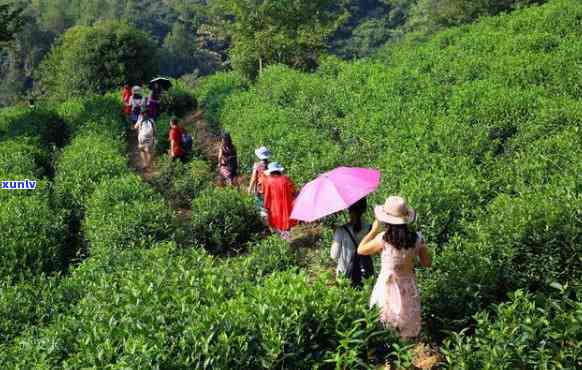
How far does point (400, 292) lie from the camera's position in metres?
4.36

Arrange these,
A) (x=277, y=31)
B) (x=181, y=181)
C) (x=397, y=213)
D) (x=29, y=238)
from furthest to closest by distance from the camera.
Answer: (x=277, y=31)
(x=181, y=181)
(x=29, y=238)
(x=397, y=213)

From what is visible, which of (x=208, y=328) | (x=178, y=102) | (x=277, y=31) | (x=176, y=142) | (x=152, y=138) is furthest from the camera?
(x=277, y=31)

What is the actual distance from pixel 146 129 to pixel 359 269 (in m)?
8.25

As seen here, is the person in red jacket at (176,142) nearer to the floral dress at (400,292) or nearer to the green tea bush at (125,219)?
the green tea bush at (125,219)

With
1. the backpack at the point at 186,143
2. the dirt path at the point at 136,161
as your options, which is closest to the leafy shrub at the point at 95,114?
the dirt path at the point at 136,161

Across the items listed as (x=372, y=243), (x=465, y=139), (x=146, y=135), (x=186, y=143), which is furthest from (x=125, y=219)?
(x=465, y=139)

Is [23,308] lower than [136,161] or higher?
higher

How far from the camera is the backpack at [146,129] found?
1210 centimetres

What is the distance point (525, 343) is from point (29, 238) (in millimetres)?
6200

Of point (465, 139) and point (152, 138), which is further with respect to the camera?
point (152, 138)

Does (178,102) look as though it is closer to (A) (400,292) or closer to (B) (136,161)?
(B) (136,161)

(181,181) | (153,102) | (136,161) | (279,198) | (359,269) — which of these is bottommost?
(136,161)

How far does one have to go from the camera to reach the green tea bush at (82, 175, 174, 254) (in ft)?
23.7

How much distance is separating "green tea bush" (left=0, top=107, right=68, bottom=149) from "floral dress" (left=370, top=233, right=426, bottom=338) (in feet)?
39.5
